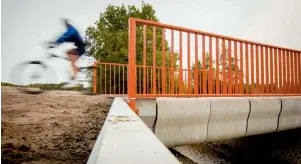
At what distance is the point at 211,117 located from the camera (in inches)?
133

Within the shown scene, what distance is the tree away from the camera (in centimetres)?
1307

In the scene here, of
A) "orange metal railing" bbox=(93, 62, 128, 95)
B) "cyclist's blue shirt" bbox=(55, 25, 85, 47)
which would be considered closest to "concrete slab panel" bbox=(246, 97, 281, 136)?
"cyclist's blue shirt" bbox=(55, 25, 85, 47)

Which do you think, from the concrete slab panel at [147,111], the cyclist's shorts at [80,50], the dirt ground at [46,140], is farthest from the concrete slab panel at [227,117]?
the cyclist's shorts at [80,50]

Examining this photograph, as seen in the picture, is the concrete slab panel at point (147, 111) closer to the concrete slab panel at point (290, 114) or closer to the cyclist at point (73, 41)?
the cyclist at point (73, 41)

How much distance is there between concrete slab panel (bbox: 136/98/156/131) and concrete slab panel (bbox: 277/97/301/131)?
9.98 ft

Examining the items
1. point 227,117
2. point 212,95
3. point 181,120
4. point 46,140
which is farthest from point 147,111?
point 46,140

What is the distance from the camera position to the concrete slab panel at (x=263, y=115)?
3.86 m

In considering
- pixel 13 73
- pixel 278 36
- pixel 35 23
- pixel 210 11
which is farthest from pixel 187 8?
pixel 35 23

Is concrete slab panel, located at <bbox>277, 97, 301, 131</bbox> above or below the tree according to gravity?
below

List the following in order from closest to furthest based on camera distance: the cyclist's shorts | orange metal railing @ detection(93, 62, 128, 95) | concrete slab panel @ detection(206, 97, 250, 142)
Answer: concrete slab panel @ detection(206, 97, 250, 142) < the cyclist's shorts < orange metal railing @ detection(93, 62, 128, 95)

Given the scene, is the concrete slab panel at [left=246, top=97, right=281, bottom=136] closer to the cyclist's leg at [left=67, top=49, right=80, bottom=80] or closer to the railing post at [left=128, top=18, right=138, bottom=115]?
the railing post at [left=128, top=18, right=138, bottom=115]

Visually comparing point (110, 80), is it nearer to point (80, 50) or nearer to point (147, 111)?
point (80, 50)

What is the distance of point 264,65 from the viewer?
14.7ft

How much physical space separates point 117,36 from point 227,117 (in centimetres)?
1108
